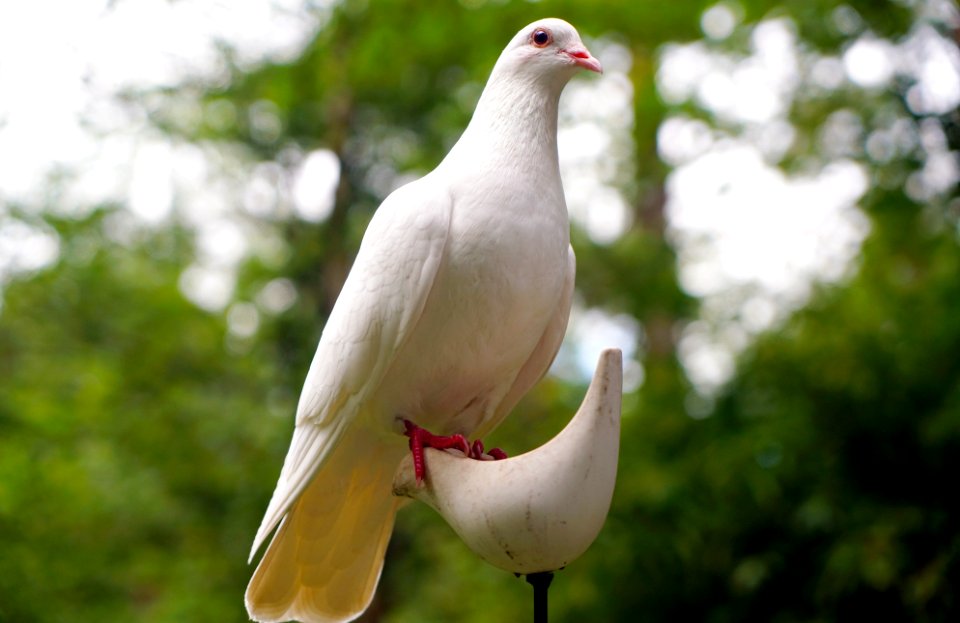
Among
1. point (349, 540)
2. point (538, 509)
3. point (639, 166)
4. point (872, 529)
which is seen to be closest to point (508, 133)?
point (538, 509)

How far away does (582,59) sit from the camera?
208 cm

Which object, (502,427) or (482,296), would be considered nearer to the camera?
(482,296)

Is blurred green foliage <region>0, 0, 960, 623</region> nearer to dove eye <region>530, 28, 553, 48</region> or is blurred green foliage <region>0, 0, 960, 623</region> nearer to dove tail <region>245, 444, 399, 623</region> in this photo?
dove tail <region>245, 444, 399, 623</region>

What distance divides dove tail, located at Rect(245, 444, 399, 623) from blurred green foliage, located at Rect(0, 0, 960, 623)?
6.74ft

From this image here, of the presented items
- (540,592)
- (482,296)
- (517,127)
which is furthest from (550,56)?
(540,592)

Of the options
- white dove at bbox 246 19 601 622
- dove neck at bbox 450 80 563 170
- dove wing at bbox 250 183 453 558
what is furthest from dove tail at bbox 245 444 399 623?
dove neck at bbox 450 80 563 170

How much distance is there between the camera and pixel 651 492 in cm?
497

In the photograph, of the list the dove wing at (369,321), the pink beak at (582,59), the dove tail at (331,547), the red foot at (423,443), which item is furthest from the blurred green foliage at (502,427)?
the pink beak at (582,59)

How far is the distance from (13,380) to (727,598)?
442 centimetres

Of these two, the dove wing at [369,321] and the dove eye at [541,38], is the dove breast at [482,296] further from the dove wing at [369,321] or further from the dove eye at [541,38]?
the dove eye at [541,38]

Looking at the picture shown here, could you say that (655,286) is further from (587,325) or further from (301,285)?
(301,285)

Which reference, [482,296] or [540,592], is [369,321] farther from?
[540,592]

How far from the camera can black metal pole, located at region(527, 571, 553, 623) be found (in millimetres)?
1849

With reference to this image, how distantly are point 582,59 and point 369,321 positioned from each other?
0.74 m
